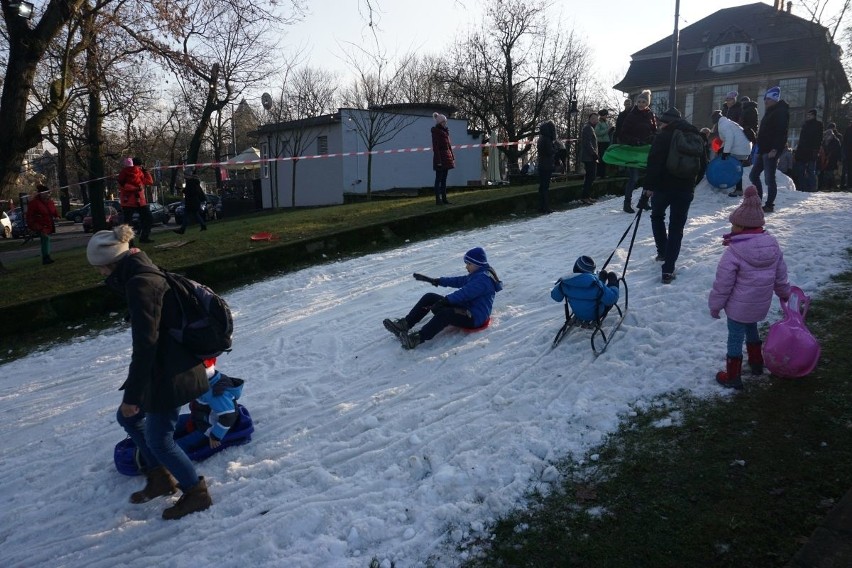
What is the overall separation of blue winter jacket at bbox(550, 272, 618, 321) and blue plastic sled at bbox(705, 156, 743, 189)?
26.9 feet

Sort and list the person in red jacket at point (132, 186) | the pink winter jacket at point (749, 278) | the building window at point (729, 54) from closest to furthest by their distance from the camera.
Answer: the pink winter jacket at point (749, 278)
the person in red jacket at point (132, 186)
the building window at point (729, 54)

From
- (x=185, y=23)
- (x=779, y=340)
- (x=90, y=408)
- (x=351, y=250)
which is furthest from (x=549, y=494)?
(x=185, y=23)

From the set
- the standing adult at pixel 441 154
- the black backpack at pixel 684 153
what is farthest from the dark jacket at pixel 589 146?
the black backpack at pixel 684 153

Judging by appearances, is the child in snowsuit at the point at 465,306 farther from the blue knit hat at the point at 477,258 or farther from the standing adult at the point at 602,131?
the standing adult at the point at 602,131

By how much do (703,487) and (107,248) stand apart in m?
4.02

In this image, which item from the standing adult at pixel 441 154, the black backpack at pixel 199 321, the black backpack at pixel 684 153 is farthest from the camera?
the standing adult at pixel 441 154

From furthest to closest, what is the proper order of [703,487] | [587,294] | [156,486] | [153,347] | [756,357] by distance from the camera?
1. [587,294]
2. [756,357]
3. [156,486]
4. [153,347]
5. [703,487]

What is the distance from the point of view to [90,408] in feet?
19.9

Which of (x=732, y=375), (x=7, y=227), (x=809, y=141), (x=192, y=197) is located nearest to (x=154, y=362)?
Answer: (x=732, y=375)

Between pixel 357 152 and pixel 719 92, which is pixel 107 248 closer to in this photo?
pixel 357 152

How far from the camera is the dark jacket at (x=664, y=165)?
712 centimetres

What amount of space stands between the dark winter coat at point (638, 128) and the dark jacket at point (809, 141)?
597cm

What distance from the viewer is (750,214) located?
4.63m

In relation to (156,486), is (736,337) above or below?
above
